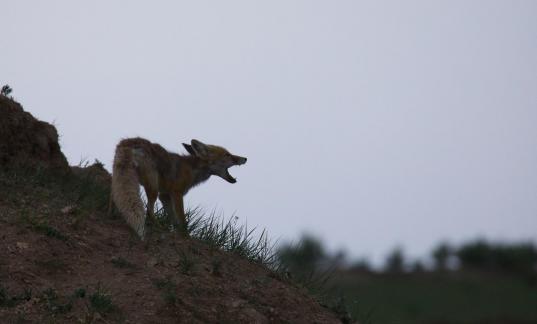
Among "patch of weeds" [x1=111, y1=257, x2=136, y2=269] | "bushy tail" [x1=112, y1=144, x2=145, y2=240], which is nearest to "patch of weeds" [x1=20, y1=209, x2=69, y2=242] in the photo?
"patch of weeds" [x1=111, y1=257, x2=136, y2=269]

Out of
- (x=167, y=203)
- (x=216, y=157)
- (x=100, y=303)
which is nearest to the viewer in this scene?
(x=100, y=303)

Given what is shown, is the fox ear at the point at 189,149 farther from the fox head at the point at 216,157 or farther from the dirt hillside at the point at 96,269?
the dirt hillside at the point at 96,269

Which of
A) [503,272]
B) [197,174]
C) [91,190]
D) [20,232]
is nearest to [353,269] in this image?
[503,272]

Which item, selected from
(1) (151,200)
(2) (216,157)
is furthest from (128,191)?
(2) (216,157)

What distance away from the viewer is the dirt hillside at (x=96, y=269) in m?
6.96

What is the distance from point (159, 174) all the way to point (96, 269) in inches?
104

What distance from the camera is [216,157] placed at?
11531 millimetres

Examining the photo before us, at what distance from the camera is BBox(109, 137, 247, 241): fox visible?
8.88 m

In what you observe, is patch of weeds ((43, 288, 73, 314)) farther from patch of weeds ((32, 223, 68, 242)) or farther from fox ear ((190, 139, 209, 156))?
fox ear ((190, 139, 209, 156))

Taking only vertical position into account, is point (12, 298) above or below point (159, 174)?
below

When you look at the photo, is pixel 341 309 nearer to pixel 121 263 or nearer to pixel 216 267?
pixel 216 267

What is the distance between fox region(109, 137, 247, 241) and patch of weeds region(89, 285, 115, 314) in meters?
1.64

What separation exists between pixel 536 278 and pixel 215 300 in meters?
19.8

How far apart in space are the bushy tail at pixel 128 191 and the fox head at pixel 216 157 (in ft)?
6.38
